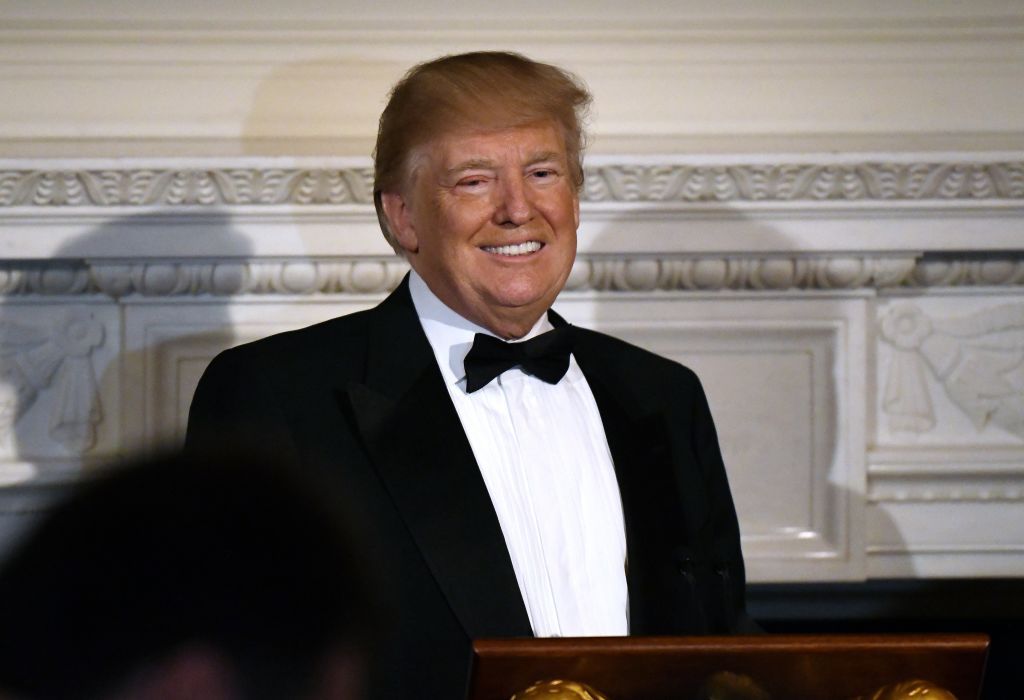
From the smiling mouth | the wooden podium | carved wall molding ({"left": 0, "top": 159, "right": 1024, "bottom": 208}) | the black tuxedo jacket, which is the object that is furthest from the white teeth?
the wooden podium

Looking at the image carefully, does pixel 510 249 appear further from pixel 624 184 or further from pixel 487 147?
pixel 624 184

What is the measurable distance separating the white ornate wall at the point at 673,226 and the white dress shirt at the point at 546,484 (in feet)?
1.14

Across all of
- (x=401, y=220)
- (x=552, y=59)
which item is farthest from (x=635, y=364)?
(x=552, y=59)

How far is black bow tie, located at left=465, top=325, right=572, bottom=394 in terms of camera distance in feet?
4.12

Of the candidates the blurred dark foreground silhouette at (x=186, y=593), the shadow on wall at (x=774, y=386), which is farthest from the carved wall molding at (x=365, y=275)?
the blurred dark foreground silhouette at (x=186, y=593)

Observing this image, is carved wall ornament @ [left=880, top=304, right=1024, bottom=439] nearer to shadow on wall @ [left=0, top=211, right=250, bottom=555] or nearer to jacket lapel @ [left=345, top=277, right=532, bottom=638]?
jacket lapel @ [left=345, top=277, right=532, bottom=638]

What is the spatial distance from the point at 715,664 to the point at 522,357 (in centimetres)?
63

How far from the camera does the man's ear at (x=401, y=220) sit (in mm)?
1312

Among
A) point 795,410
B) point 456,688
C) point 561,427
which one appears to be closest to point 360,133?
point 561,427

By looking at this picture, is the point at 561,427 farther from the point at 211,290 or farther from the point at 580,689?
the point at 580,689

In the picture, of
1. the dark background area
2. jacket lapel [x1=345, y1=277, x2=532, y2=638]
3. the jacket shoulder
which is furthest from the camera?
the dark background area

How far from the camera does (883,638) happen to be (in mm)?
684

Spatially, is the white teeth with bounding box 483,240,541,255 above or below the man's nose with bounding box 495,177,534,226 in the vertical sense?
below

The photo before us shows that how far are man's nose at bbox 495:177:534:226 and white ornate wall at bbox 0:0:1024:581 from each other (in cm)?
36
